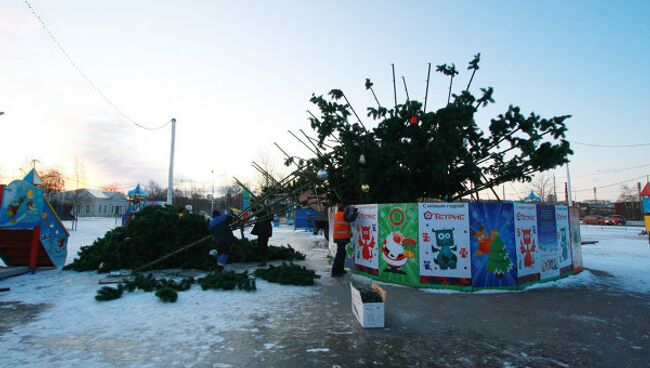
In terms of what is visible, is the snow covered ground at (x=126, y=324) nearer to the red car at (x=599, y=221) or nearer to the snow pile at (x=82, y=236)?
the snow pile at (x=82, y=236)

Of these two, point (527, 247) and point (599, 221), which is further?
point (599, 221)

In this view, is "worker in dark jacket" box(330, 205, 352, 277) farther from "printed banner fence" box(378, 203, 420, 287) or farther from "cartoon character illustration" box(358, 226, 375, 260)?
"printed banner fence" box(378, 203, 420, 287)

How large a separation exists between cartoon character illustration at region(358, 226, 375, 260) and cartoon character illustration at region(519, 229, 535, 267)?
3501 millimetres

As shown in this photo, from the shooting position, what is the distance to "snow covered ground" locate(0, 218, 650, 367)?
4.11m

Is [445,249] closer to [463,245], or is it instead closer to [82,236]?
[463,245]

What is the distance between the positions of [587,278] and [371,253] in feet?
19.6

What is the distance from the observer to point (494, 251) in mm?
7785

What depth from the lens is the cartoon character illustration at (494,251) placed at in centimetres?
771

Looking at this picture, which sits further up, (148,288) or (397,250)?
(397,250)

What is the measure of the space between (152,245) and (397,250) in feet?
23.5

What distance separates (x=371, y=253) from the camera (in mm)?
9023

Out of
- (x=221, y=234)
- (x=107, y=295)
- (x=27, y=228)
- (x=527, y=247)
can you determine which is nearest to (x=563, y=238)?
(x=527, y=247)

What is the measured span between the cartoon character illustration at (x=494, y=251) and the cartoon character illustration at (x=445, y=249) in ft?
1.62

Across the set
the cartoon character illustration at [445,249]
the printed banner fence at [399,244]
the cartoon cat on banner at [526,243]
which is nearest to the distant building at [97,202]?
the printed banner fence at [399,244]
